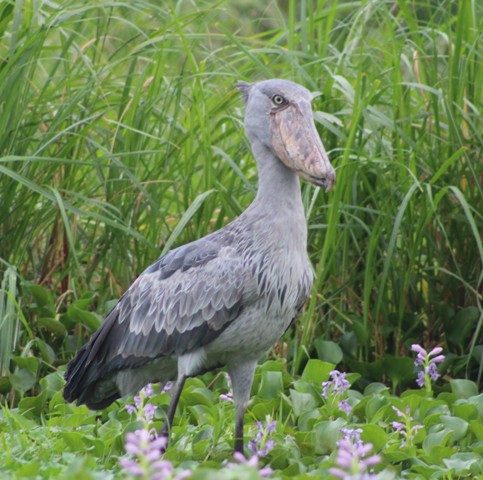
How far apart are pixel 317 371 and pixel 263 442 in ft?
2.93

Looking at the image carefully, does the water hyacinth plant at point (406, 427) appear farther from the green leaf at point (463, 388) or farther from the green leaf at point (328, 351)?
the green leaf at point (328, 351)

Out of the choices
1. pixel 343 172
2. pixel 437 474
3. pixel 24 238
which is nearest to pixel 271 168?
pixel 343 172

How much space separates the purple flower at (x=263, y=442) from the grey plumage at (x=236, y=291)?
3.5 inches

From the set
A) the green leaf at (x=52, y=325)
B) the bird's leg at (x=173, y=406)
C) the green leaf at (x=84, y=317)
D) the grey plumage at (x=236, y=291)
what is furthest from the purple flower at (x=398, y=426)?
the green leaf at (x=52, y=325)

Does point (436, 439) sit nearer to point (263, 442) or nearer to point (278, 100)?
point (263, 442)

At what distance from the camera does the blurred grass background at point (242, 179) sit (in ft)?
18.1

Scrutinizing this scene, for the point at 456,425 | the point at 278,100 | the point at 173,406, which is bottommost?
the point at 173,406

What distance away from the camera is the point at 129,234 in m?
5.66

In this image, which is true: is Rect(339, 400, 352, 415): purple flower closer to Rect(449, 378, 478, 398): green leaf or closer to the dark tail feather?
Rect(449, 378, 478, 398): green leaf

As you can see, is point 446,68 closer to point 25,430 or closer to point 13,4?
point 13,4

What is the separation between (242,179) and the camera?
560 centimetres

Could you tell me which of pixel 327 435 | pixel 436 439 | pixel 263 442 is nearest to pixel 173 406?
pixel 263 442

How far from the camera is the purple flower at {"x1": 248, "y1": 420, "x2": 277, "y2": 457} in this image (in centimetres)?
422

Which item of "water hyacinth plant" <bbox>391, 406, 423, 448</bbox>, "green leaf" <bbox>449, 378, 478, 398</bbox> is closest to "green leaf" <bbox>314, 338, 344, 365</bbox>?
"green leaf" <bbox>449, 378, 478, 398</bbox>
